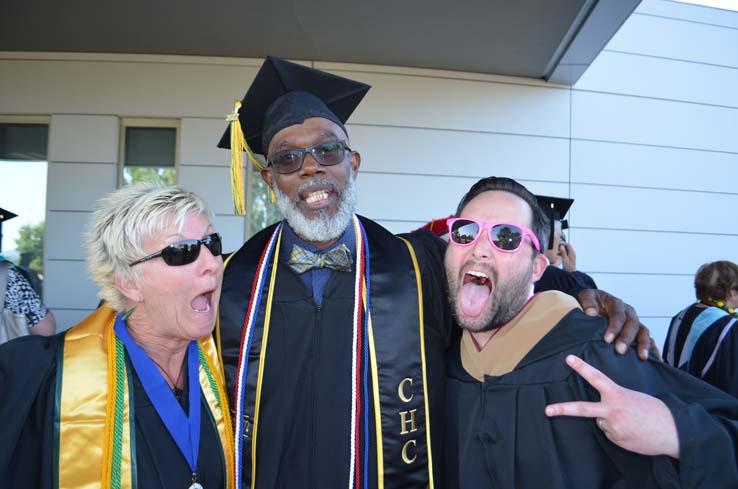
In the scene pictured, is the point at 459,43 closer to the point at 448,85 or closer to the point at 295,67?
the point at 448,85

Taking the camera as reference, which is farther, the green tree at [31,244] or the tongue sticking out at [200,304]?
the green tree at [31,244]

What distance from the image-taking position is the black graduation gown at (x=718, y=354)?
3.03 metres

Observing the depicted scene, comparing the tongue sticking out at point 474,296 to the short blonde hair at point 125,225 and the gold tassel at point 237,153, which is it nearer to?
the short blonde hair at point 125,225

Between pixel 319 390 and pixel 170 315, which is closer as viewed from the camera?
pixel 170 315

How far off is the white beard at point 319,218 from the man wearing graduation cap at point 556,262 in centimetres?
82

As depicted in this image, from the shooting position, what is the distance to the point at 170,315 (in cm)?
141

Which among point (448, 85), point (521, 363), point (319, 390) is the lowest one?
point (319, 390)

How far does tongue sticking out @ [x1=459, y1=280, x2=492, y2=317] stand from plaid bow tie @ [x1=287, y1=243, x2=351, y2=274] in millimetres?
573

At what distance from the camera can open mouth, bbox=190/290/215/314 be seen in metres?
1.47

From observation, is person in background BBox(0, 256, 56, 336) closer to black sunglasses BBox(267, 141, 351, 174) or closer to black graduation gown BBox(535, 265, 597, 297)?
black sunglasses BBox(267, 141, 351, 174)

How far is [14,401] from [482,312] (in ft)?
4.54

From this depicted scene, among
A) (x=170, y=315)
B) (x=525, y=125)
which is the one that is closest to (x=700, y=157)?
(x=525, y=125)

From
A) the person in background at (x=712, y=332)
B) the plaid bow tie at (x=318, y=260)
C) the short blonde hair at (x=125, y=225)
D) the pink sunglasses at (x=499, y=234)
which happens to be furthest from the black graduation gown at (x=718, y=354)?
the short blonde hair at (x=125, y=225)

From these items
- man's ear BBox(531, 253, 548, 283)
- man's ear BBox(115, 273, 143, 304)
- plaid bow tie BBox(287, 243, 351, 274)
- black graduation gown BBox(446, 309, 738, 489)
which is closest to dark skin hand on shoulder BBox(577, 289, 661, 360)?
black graduation gown BBox(446, 309, 738, 489)
